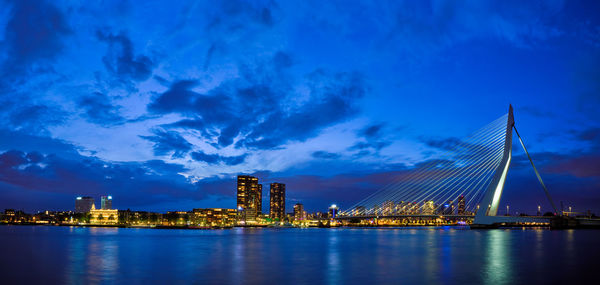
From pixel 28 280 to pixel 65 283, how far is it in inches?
94.5

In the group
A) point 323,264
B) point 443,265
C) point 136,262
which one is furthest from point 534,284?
point 136,262

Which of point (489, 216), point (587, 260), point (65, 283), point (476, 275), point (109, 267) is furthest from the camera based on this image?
point (489, 216)

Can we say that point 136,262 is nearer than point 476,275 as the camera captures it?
No

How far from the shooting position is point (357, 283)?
21203 millimetres

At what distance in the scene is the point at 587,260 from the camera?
32.0 meters

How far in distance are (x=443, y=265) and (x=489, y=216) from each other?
53.1 metres

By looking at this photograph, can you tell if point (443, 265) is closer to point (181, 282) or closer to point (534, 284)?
point (534, 284)

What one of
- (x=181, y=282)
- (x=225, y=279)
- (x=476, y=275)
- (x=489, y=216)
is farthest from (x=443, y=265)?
(x=489, y=216)

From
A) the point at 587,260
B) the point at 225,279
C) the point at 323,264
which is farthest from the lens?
the point at 587,260

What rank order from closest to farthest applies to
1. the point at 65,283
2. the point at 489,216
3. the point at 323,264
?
1. the point at 65,283
2. the point at 323,264
3. the point at 489,216

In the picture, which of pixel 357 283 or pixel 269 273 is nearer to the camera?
pixel 357 283

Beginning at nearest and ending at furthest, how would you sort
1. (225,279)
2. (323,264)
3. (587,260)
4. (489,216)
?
(225,279) → (323,264) → (587,260) → (489,216)

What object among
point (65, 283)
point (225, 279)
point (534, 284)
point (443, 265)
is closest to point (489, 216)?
point (443, 265)

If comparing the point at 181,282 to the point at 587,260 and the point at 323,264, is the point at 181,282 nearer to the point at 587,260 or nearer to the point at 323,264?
the point at 323,264
